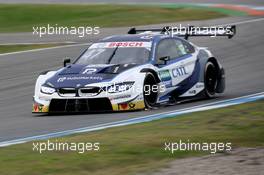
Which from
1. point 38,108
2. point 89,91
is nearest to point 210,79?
point 89,91

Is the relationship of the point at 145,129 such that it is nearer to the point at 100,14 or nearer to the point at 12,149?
the point at 12,149

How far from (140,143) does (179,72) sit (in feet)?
16.8

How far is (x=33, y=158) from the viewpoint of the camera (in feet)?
31.1

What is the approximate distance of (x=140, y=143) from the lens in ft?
33.8

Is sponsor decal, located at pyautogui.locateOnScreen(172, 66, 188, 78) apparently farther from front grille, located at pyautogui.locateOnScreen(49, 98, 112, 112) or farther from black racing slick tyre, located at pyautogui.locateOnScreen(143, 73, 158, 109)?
front grille, located at pyautogui.locateOnScreen(49, 98, 112, 112)

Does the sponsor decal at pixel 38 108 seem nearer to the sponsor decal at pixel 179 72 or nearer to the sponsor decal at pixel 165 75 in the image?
the sponsor decal at pixel 165 75

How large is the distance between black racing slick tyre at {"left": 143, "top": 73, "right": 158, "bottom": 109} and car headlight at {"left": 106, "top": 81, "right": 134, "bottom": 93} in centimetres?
29

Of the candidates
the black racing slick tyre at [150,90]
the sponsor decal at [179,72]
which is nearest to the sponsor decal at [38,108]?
the black racing slick tyre at [150,90]

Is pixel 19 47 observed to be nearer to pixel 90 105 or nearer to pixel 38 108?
pixel 38 108

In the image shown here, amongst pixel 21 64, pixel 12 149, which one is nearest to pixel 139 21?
pixel 21 64

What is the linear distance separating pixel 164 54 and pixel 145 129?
3.74 meters

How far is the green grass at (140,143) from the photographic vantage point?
8.93 m

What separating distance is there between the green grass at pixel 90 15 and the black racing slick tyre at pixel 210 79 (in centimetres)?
1214

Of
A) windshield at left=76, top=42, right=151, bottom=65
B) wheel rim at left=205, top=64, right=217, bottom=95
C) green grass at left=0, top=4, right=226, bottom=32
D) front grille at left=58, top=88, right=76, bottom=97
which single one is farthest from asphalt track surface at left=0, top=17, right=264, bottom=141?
green grass at left=0, top=4, right=226, bottom=32
